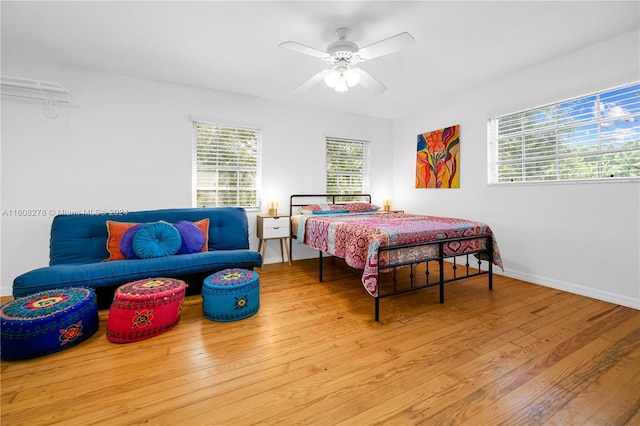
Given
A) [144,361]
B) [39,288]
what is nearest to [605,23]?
[144,361]

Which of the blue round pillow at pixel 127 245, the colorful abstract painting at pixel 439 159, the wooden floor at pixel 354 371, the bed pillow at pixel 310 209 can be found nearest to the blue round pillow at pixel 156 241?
the blue round pillow at pixel 127 245

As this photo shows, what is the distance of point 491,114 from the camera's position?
3.57m

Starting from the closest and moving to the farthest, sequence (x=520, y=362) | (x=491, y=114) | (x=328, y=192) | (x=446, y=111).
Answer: (x=520, y=362) → (x=491, y=114) → (x=446, y=111) → (x=328, y=192)

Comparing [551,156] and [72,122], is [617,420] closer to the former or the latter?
[551,156]

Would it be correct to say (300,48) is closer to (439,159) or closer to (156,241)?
(156,241)

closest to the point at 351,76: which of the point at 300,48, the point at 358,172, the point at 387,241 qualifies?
the point at 300,48

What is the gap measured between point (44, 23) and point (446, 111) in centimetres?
474

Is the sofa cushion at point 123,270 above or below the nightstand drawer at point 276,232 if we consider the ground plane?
below

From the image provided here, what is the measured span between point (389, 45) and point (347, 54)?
390 millimetres

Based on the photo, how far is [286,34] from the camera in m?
2.48

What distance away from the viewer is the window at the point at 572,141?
255cm

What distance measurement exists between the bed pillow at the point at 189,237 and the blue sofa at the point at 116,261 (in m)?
0.17

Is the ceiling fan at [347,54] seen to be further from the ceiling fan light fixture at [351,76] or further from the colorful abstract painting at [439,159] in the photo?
the colorful abstract painting at [439,159]

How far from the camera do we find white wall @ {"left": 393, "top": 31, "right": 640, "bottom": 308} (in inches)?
100
